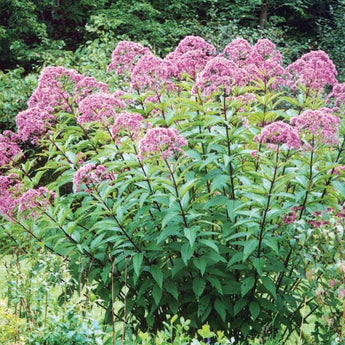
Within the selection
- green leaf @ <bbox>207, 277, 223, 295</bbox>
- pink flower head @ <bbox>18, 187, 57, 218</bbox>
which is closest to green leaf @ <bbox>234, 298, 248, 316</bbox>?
green leaf @ <bbox>207, 277, 223, 295</bbox>

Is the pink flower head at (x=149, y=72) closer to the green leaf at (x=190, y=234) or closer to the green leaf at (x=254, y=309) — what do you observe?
the green leaf at (x=190, y=234)

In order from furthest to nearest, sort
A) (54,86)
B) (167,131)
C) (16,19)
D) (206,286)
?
(16,19), (54,86), (206,286), (167,131)

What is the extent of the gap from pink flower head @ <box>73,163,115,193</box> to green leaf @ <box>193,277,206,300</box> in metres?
0.89

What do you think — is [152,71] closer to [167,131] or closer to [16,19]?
[167,131]

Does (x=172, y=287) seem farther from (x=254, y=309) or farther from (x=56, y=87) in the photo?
(x=56, y=87)

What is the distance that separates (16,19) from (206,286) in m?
13.1

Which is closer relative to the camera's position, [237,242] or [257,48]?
[237,242]

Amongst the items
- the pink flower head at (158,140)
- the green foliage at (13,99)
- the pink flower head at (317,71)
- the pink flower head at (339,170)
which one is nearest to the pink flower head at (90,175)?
the pink flower head at (158,140)

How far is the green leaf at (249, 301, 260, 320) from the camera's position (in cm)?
346

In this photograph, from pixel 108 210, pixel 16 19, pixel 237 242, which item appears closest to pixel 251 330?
pixel 237 242

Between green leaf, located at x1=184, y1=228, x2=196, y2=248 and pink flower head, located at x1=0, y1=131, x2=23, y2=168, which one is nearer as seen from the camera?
green leaf, located at x1=184, y1=228, x2=196, y2=248

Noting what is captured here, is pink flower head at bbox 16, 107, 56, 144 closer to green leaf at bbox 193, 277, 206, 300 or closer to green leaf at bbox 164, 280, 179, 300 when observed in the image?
green leaf at bbox 164, 280, 179, 300

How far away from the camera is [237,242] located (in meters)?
3.39

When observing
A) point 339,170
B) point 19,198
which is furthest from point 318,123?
point 19,198
